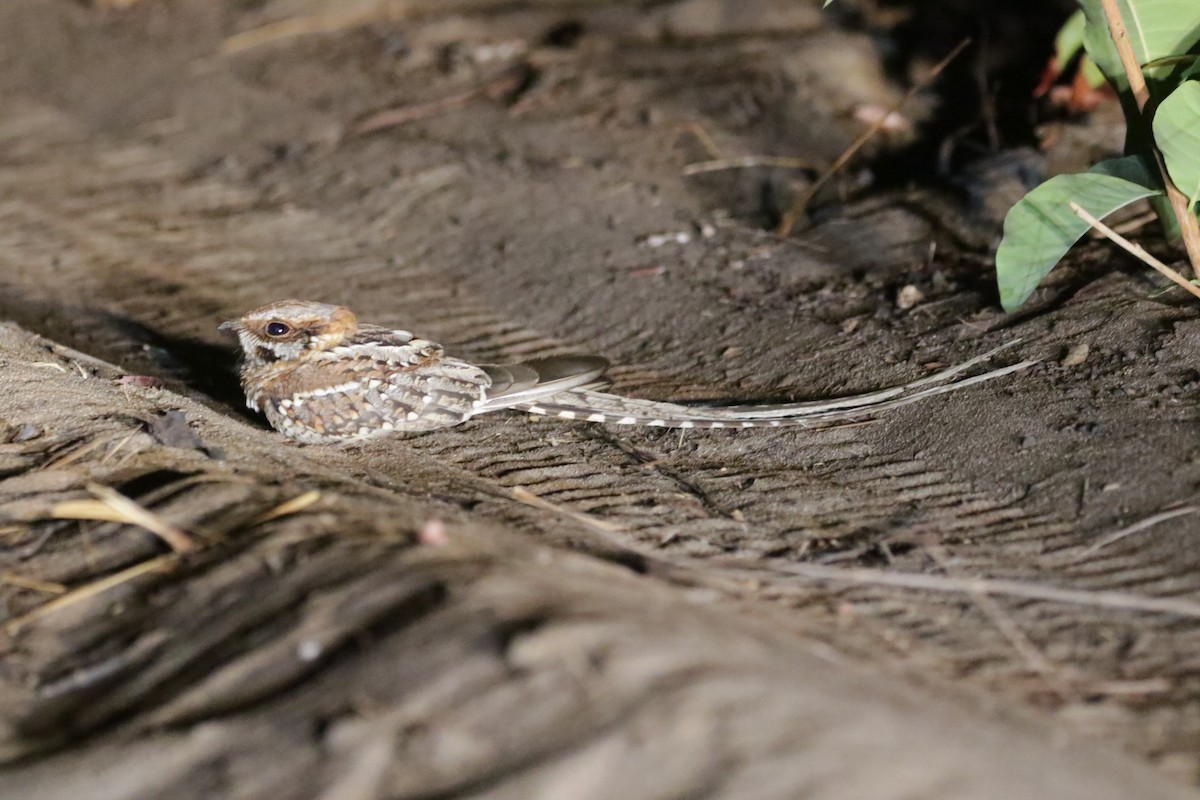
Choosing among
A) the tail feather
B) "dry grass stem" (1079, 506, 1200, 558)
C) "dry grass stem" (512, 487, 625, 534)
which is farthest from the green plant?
"dry grass stem" (512, 487, 625, 534)

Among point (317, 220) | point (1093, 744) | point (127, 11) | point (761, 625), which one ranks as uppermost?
point (127, 11)

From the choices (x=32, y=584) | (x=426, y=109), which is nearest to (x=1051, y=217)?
(x=32, y=584)

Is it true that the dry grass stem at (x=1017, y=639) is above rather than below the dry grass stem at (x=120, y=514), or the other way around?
below

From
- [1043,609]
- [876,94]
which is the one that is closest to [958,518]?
[1043,609]

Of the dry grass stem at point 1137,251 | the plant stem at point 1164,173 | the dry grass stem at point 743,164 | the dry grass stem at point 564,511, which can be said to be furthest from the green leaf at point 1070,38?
the dry grass stem at point 564,511

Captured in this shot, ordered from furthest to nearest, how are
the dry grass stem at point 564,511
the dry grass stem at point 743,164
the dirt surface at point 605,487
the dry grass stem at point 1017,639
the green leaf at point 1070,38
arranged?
1. the dry grass stem at point 743,164
2. the green leaf at point 1070,38
3. the dry grass stem at point 564,511
4. the dry grass stem at point 1017,639
5. the dirt surface at point 605,487

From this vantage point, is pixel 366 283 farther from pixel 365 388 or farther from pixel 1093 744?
pixel 1093 744

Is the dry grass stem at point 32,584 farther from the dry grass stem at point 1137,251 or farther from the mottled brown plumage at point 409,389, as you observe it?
the dry grass stem at point 1137,251
